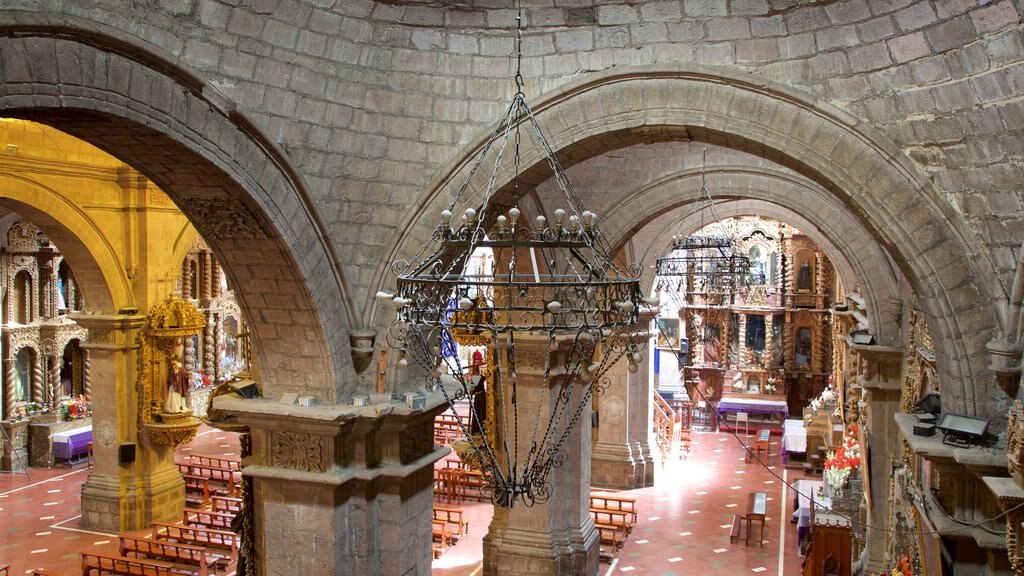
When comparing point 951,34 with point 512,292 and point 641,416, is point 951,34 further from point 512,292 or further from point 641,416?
point 641,416

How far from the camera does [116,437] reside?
539 inches

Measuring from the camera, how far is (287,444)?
6.68 m

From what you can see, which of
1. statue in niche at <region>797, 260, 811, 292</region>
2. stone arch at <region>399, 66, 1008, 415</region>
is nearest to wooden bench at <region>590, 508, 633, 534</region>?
stone arch at <region>399, 66, 1008, 415</region>

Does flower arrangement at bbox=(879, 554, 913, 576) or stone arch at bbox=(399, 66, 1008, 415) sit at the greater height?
stone arch at bbox=(399, 66, 1008, 415)

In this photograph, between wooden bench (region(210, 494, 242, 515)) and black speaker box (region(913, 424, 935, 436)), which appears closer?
black speaker box (region(913, 424, 935, 436))

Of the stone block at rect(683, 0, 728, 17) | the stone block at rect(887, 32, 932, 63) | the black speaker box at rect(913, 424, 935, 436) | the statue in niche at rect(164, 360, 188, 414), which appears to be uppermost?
the stone block at rect(683, 0, 728, 17)

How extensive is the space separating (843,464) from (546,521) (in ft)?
14.3

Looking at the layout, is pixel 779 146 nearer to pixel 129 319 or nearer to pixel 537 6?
pixel 537 6

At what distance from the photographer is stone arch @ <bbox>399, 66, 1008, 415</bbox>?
209 inches

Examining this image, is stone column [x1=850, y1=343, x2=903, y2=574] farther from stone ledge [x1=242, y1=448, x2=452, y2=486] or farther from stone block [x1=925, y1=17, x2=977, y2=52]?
stone ledge [x1=242, y1=448, x2=452, y2=486]

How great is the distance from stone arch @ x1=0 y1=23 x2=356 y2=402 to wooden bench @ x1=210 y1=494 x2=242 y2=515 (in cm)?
761

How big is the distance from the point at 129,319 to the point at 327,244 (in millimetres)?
8355

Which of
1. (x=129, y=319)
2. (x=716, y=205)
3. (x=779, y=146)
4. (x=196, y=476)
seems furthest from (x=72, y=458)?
(x=779, y=146)

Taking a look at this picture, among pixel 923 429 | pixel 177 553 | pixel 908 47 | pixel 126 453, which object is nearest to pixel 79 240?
pixel 126 453
